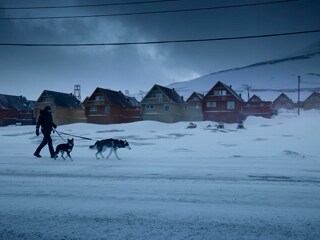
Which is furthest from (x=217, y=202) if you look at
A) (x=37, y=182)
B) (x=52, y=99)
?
(x=52, y=99)

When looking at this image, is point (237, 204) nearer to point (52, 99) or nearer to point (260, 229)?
point (260, 229)

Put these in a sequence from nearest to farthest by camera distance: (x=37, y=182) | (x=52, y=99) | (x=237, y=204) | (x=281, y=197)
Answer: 1. (x=237, y=204)
2. (x=281, y=197)
3. (x=37, y=182)
4. (x=52, y=99)

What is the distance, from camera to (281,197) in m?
5.94

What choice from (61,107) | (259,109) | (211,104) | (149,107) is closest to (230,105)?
(211,104)

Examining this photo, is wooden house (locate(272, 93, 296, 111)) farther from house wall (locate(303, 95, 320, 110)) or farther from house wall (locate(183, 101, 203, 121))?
house wall (locate(183, 101, 203, 121))

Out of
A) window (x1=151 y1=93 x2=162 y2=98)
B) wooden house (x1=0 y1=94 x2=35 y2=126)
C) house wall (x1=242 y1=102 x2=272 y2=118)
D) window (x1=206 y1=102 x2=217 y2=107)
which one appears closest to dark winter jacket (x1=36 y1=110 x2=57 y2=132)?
window (x1=151 y1=93 x2=162 y2=98)

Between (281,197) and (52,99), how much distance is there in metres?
58.1

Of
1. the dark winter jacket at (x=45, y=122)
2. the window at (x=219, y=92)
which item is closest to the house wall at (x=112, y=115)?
the window at (x=219, y=92)

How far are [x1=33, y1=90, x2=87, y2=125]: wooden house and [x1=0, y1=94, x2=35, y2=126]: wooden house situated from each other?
7696 mm

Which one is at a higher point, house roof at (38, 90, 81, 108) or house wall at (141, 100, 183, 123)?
house roof at (38, 90, 81, 108)

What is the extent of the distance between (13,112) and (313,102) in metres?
79.0

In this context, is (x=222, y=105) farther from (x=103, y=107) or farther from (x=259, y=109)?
(x=103, y=107)

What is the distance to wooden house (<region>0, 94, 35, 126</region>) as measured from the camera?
64.4 metres

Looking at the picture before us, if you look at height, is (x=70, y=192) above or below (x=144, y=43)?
below
